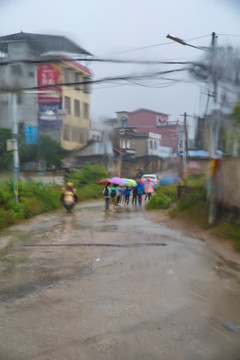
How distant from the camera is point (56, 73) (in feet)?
32.1

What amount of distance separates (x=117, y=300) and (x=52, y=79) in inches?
237

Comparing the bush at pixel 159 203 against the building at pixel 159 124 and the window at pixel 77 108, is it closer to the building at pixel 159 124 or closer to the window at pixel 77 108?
the building at pixel 159 124

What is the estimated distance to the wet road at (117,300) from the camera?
4.38 metres

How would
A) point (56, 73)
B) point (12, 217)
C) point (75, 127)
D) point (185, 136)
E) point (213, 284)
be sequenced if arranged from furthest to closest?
1. point (185, 136)
2. point (12, 217)
3. point (75, 127)
4. point (56, 73)
5. point (213, 284)

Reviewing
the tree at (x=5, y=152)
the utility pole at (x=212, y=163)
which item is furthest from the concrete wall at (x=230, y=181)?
the tree at (x=5, y=152)

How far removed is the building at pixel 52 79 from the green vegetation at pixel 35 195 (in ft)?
15.4

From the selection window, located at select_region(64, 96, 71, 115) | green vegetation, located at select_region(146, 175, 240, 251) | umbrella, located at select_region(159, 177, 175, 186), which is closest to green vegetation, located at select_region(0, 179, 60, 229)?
window, located at select_region(64, 96, 71, 115)

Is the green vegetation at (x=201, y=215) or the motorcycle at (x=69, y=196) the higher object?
the green vegetation at (x=201, y=215)

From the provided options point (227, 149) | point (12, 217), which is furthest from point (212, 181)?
point (12, 217)

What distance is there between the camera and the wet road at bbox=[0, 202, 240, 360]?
4.38 metres

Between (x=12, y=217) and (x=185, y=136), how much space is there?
10.8m

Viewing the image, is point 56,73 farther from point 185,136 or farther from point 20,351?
point 185,136

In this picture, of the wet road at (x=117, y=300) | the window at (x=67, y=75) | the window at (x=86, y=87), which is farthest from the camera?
the window at (x=67, y=75)

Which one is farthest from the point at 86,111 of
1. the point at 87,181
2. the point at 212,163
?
the point at 87,181
